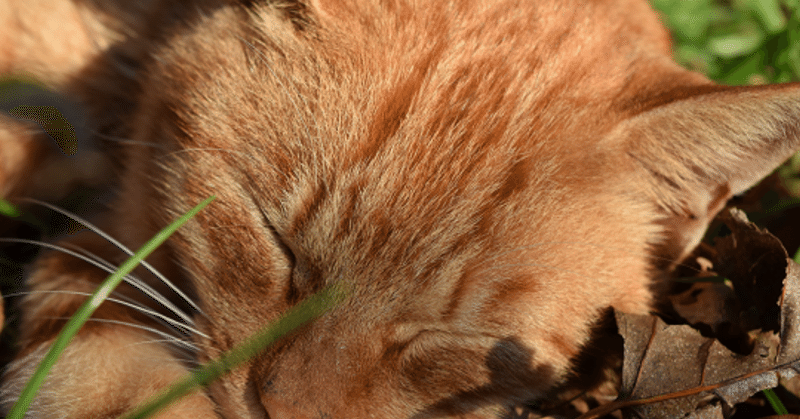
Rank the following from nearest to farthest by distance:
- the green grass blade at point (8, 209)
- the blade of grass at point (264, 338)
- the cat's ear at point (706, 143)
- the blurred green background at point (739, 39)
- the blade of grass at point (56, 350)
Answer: the blade of grass at point (56, 350)
the blade of grass at point (264, 338)
the cat's ear at point (706, 143)
the green grass blade at point (8, 209)
the blurred green background at point (739, 39)

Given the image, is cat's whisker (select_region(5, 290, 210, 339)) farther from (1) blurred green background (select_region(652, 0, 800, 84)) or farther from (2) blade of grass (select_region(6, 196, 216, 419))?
(1) blurred green background (select_region(652, 0, 800, 84))

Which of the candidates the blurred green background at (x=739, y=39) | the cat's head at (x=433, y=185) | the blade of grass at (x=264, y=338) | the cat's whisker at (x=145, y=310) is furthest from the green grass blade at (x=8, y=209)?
the blurred green background at (x=739, y=39)

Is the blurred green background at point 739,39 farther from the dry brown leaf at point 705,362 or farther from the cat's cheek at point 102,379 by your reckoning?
the cat's cheek at point 102,379

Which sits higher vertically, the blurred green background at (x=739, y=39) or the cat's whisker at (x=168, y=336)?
the cat's whisker at (x=168, y=336)

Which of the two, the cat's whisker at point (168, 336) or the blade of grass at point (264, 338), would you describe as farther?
the cat's whisker at point (168, 336)

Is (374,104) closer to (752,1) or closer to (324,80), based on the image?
(324,80)

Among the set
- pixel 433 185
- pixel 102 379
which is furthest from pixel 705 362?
pixel 102 379

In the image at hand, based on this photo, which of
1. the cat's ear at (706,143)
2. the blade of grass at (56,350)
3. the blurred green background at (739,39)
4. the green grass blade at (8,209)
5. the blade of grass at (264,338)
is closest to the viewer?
the blade of grass at (56,350)

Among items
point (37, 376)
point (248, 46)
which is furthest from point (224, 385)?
point (248, 46)
